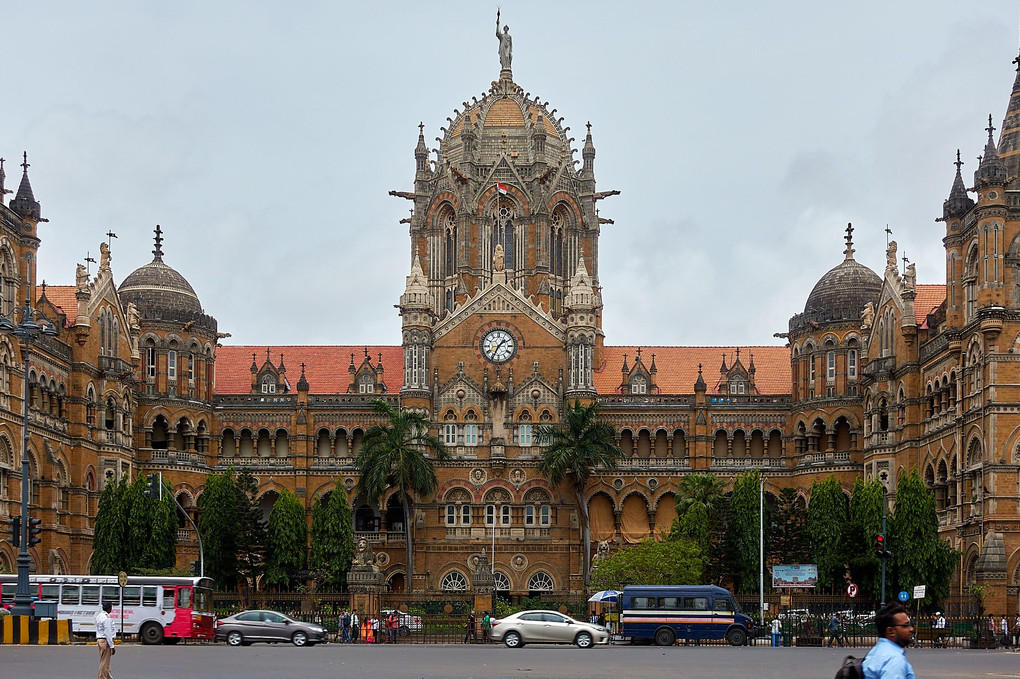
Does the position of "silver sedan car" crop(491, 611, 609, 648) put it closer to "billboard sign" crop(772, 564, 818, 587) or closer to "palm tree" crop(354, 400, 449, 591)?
"billboard sign" crop(772, 564, 818, 587)

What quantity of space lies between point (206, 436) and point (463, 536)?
1890 centimetres

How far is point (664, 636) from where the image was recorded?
67062 mm

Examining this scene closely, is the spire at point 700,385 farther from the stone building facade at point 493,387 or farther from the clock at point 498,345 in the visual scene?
the clock at point 498,345

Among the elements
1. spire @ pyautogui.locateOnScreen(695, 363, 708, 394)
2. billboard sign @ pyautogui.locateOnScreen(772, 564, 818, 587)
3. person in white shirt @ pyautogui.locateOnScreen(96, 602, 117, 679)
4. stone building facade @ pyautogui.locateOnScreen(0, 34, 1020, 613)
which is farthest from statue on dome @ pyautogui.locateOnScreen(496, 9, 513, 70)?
person in white shirt @ pyautogui.locateOnScreen(96, 602, 117, 679)

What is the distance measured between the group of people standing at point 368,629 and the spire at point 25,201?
30.0 meters

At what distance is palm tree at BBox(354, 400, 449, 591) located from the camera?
315 ft

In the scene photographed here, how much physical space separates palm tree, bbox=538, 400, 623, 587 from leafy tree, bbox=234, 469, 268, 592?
63.4 ft

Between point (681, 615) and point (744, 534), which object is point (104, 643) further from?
point (744, 534)

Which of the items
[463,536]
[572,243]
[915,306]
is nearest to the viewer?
[915,306]

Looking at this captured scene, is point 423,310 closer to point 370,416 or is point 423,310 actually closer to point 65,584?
point 370,416

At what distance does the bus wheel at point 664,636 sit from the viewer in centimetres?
6694

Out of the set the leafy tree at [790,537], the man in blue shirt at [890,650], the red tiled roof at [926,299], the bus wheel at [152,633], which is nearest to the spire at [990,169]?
the red tiled roof at [926,299]

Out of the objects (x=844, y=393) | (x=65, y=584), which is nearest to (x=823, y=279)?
(x=844, y=393)

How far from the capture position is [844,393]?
335 feet
